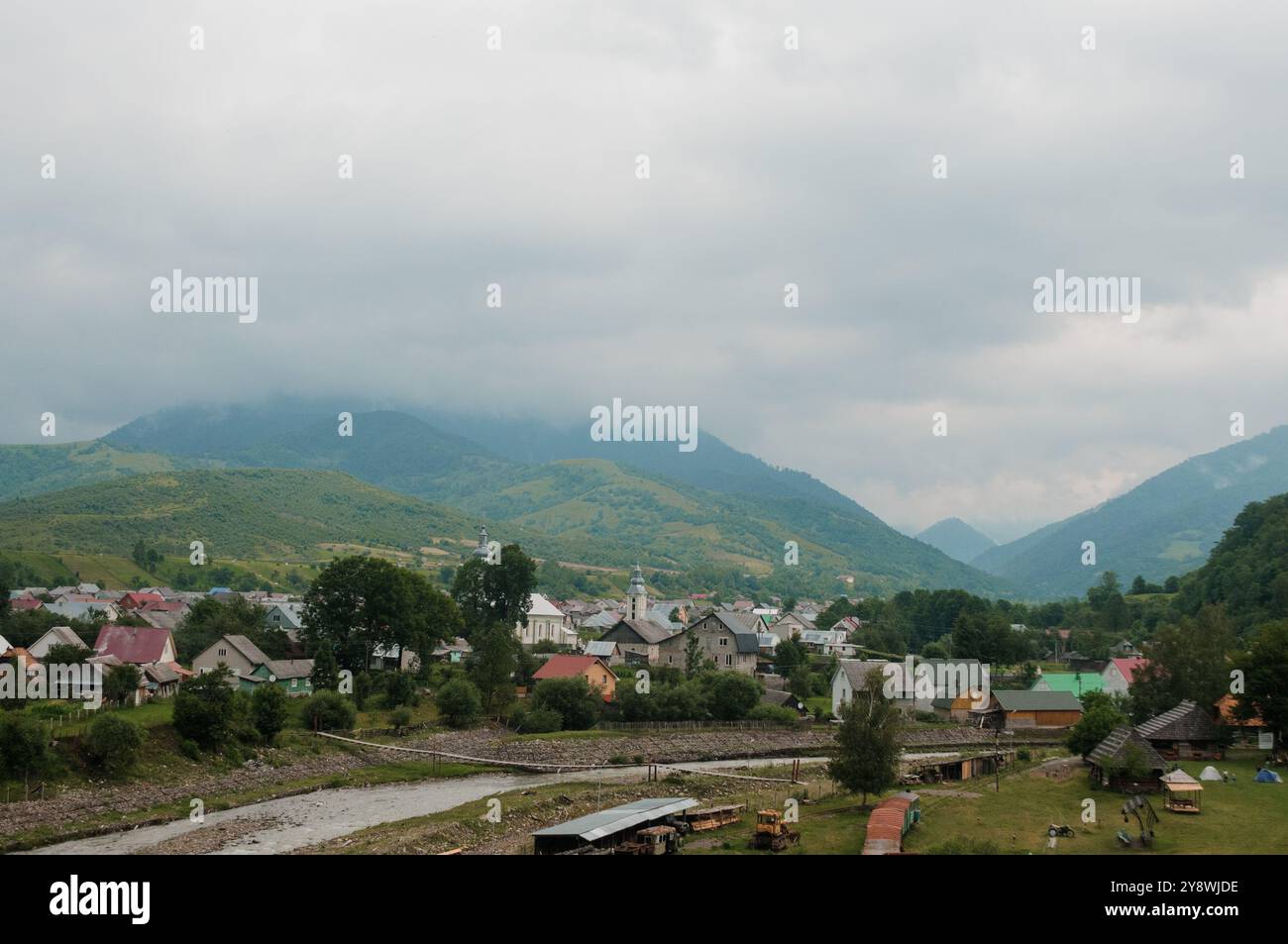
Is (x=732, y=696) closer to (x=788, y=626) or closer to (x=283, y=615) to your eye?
(x=283, y=615)

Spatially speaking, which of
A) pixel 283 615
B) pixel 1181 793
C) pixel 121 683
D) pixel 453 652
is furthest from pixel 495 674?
pixel 1181 793

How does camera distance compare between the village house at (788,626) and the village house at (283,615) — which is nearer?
the village house at (283,615)

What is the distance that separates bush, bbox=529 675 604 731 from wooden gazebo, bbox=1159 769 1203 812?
35896 mm

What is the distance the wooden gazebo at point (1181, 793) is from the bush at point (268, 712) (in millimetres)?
39608

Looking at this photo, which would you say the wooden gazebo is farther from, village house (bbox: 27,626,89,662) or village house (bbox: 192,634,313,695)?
village house (bbox: 27,626,89,662)

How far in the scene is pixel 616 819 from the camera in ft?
113

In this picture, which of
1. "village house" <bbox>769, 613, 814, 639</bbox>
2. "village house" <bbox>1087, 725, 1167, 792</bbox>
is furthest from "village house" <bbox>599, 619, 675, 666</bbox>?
"village house" <bbox>1087, 725, 1167, 792</bbox>

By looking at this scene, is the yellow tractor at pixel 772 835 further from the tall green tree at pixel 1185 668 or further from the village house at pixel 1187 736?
the tall green tree at pixel 1185 668

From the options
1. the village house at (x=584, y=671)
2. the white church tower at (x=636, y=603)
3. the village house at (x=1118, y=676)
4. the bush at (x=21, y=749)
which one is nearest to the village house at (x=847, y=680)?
the village house at (x=584, y=671)

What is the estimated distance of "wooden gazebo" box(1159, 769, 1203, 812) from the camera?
3697cm

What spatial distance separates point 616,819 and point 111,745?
895 inches

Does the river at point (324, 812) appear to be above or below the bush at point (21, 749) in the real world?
below

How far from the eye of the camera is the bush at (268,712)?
171ft
